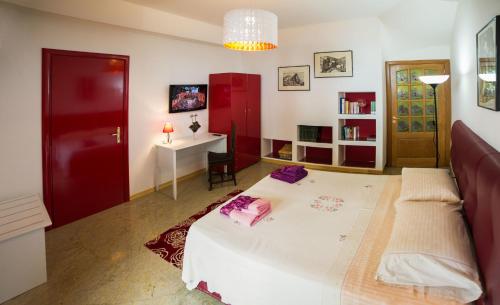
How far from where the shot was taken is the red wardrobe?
203 inches

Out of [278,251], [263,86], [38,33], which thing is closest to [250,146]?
[263,86]

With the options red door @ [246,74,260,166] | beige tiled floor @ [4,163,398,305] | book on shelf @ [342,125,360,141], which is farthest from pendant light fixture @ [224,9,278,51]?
book on shelf @ [342,125,360,141]

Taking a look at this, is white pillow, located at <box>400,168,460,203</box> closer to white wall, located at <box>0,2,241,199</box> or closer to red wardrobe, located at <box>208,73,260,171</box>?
red wardrobe, located at <box>208,73,260,171</box>

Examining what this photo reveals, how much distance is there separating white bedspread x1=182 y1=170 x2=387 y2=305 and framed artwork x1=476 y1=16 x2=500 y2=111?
1031 mm

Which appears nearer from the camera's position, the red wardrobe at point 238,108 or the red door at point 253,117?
the red wardrobe at point 238,108

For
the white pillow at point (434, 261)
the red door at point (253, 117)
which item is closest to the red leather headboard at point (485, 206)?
the white pillow at point (434, 261)

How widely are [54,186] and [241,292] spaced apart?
266 cm

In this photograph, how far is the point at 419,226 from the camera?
159cm

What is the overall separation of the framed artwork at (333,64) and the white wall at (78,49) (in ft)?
6.66

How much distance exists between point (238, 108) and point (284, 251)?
3.87 m

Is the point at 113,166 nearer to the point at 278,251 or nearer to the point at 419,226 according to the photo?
the point at 278,251

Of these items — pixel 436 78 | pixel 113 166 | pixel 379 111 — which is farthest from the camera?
pixel 379 111

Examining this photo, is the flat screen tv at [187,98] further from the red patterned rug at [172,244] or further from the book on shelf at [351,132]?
the book on shelf at [351,132]

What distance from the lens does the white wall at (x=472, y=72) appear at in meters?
1.86
